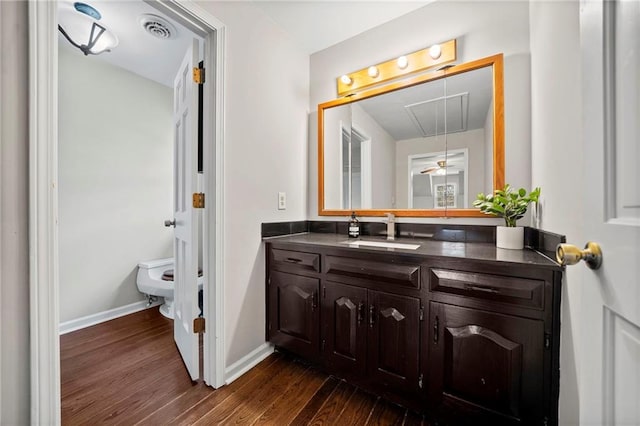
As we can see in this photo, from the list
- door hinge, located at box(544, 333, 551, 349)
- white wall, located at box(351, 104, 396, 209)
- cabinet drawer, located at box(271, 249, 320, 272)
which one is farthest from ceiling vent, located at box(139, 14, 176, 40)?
door hinge, located at box(544, 333, 551, 349)

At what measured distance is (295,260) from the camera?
5.37 feet

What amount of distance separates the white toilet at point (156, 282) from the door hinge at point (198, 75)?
5.89 feet

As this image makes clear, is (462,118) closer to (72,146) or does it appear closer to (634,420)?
(634,420)

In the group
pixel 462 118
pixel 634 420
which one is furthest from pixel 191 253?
pixel 462 118

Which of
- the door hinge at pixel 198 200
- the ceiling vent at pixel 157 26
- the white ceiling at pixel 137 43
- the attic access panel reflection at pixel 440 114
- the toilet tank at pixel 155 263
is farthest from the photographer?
the toilet tank at pixel 155 263

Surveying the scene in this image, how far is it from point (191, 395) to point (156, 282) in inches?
54.1

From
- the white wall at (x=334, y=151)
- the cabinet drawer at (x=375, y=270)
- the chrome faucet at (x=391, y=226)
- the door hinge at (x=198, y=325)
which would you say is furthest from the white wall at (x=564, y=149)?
the door hinge at (x=198, y=325)

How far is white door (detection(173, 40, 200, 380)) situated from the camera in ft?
4.98

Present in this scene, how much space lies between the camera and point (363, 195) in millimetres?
2002

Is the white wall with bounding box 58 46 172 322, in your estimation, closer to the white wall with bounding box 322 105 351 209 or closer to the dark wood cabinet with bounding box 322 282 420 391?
the white wall with bounding box 322 105 351 209

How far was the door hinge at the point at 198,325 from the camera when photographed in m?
1.51

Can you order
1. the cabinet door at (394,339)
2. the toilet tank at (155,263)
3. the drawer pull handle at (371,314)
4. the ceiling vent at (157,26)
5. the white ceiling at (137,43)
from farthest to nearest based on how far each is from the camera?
the toilet tank at (155,263) → the ceiling vent at (157,26) → the white ceiling at (137,43) → the drawer pull handle at (371,314) → the cabinet door at (394,339)

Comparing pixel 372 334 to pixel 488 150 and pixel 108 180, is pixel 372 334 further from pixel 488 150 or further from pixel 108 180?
pixel 108 180

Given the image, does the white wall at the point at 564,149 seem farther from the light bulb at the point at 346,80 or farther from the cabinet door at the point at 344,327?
the light bulb at the point at 346,80
